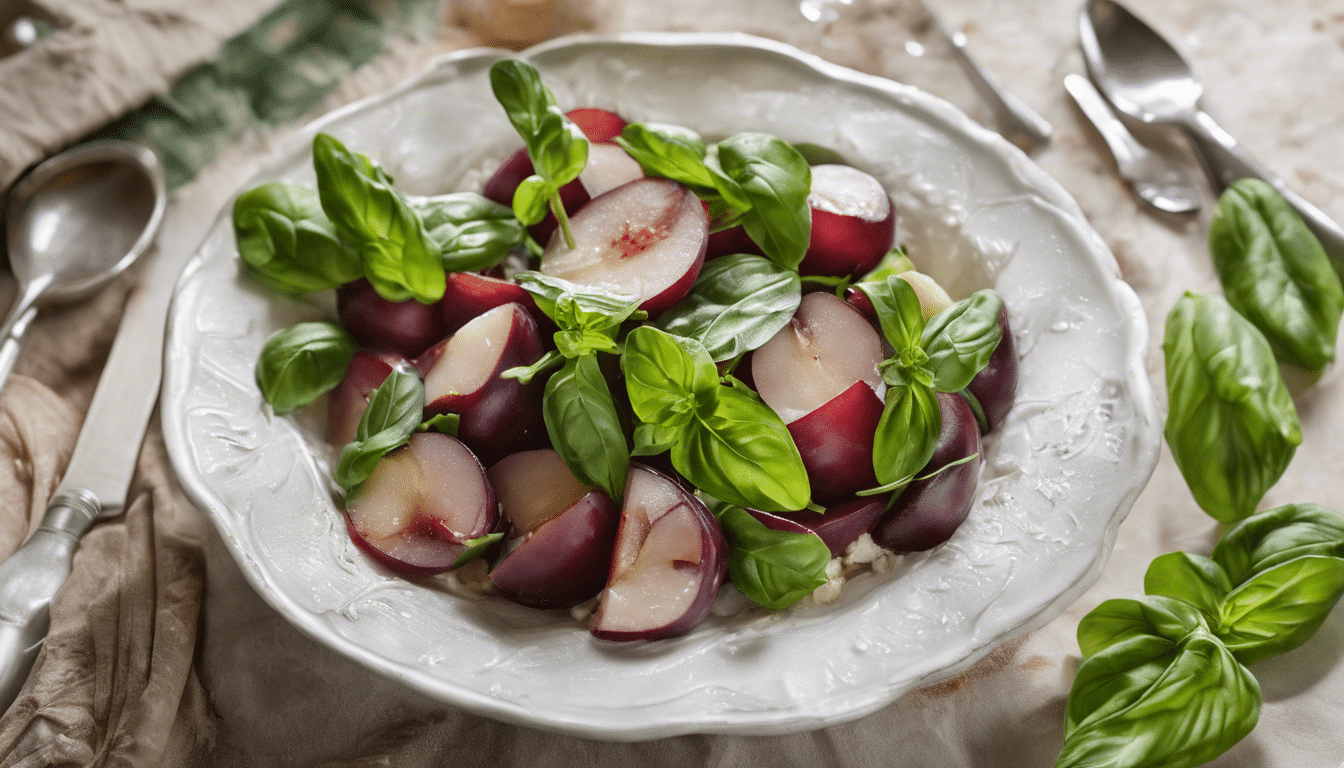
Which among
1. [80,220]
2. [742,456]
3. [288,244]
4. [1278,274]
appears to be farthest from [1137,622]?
[80,220]

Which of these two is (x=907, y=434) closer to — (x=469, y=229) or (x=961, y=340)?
(x=961, y=340)

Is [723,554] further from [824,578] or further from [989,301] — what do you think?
[989,301]

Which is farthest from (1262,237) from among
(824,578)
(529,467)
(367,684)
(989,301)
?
(367,684)

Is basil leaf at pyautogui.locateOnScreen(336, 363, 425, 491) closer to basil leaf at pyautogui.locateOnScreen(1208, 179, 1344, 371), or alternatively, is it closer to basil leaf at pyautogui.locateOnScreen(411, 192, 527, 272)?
basil leaf at pyautogui.locateOnScreen(411, 192, 527, 272)

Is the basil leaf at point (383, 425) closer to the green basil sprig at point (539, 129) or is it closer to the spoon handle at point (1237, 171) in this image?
the green basil sprig at point (539, 129)

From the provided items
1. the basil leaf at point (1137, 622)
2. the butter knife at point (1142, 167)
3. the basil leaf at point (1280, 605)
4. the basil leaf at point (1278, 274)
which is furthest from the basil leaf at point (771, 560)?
the butter knife at point (1142, 167)

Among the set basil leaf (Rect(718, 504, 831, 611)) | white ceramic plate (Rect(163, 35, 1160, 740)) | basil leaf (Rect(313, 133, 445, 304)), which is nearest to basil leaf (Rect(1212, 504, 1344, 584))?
white ceramic plate (Rect(163, 35, 1160, 740))

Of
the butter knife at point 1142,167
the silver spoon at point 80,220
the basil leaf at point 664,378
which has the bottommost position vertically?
the silver spoon at point 80,220
